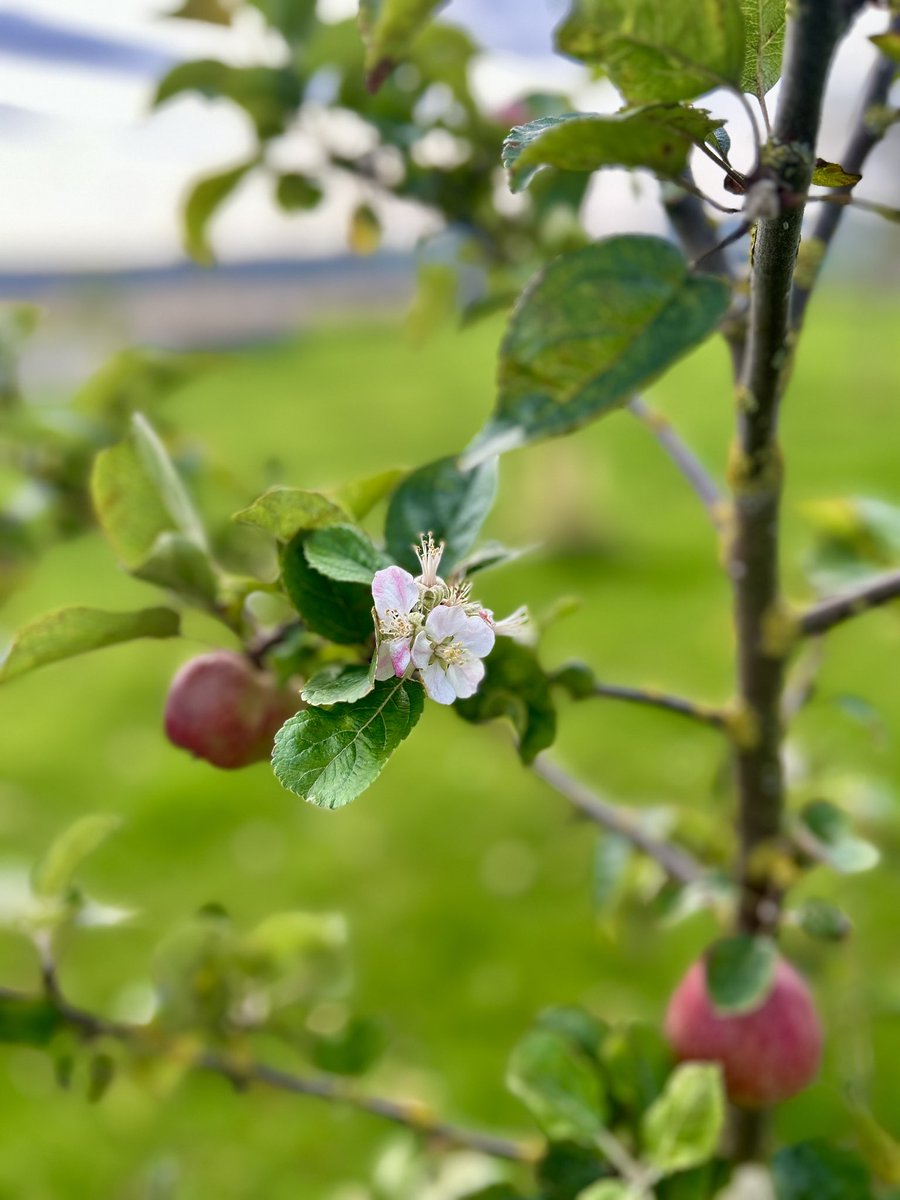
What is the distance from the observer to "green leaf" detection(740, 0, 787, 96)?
0.23 meters

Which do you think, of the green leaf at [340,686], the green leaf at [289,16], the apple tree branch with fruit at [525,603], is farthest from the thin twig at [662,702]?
the green leaf at [289,16]

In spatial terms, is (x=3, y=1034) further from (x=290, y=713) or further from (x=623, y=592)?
(x=623, y=592)

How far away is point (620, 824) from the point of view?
20.2 inches

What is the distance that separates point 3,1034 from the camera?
432mm

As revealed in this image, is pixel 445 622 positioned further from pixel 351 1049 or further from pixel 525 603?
pixel 351 1049

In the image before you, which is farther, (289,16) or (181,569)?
(289,16)

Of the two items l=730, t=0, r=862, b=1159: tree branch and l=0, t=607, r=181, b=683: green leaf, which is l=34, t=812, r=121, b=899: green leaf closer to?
l=0, t=607, r=181, b=683: green leaf

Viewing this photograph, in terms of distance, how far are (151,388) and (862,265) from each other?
394 centimetres

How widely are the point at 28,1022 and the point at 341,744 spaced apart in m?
0.28

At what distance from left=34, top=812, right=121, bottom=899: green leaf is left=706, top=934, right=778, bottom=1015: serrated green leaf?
0.21m

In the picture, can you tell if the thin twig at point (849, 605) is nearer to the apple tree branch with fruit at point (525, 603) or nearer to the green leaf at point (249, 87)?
the apple tree branch with fruit at point (525, 603)

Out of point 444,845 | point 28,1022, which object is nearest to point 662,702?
point 28,1022

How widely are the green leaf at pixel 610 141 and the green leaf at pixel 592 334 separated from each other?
0.6 inches

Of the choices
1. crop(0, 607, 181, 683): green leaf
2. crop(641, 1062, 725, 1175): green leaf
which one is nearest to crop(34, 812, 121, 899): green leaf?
crop(0, 607, 181, 683): green leaf
